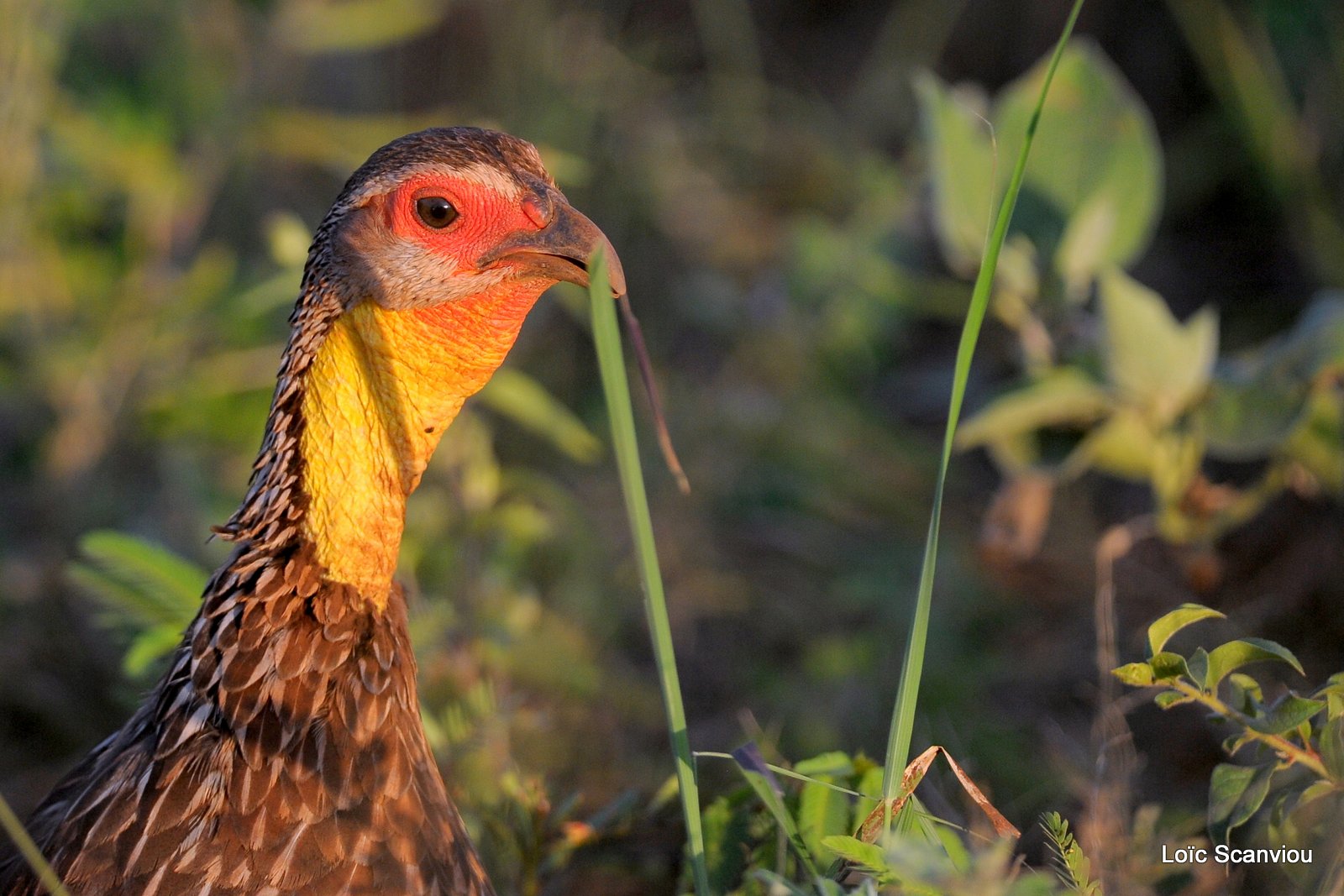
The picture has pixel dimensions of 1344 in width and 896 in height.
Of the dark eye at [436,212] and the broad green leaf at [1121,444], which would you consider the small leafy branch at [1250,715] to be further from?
the broad green leaf at [1121,444]

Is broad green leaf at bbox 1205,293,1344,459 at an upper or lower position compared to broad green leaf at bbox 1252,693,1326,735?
upper

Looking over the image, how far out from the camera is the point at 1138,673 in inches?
58.9

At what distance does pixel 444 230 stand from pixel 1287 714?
1185mm

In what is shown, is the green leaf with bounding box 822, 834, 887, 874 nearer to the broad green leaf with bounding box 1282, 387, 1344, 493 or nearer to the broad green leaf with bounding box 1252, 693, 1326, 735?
the broad green leaf with bounding box 1252, 693, 1326, 735

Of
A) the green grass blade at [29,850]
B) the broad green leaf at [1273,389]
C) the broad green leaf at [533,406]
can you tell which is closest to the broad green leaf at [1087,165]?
the broad green leaf at [1273,389]

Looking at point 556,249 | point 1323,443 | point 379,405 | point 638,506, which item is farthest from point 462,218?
point 1323,443

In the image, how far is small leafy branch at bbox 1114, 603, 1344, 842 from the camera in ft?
4.94

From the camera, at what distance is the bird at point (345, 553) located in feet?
5.28

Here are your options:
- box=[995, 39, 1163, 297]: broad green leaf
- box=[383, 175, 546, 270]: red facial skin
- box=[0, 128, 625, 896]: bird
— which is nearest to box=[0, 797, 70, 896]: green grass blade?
box=[0, 128, 625, 896]: bird

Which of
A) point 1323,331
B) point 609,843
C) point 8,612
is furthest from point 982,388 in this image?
point 8,612

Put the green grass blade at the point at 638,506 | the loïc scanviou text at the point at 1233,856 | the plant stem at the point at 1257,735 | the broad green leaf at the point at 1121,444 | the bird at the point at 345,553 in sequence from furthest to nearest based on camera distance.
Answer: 1. the broad green leaf at the point at 1121,444
2. the loïc scanviou text at the point at 1233,856
3. the bird at the point at 345,553
4. the plant stem at the point at 1257,735
5. the green grass blade at the point at 638,506

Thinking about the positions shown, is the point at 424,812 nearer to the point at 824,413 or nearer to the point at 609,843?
the point at 609,843

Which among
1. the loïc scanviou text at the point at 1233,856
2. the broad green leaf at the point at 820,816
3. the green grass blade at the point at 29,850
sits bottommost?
the loïc scanviou text at the point at 1233,856

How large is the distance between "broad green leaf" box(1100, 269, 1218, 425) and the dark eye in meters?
1.38
